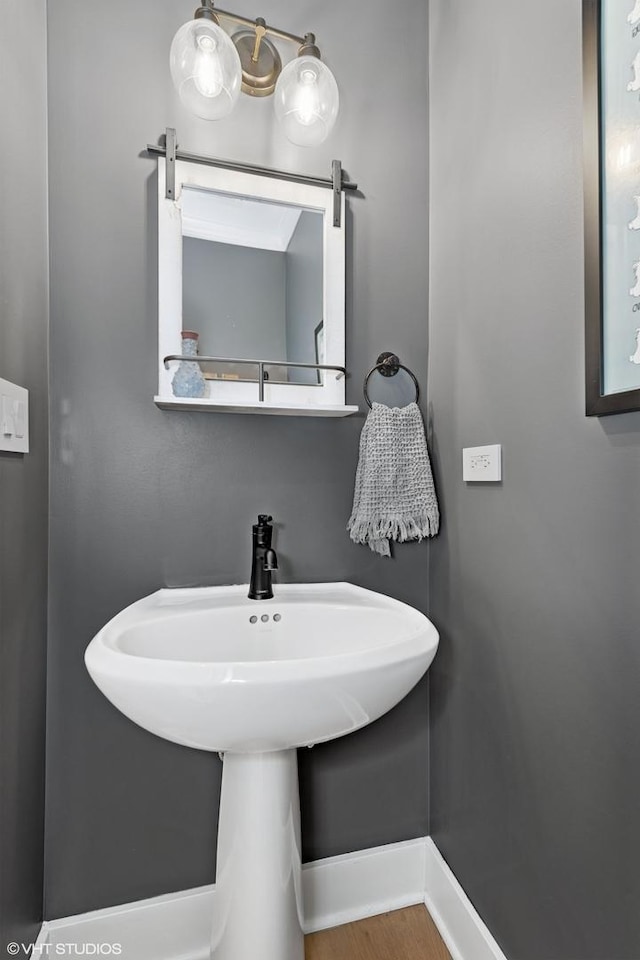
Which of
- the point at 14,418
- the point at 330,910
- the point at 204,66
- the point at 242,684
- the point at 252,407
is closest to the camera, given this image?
the point at 242,684

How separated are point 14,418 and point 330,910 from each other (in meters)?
1.38

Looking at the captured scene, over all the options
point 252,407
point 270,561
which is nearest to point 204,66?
point 252,407

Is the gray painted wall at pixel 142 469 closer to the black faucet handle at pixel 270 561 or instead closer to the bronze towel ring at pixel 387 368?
the bronze towel ring at pixel 387 368

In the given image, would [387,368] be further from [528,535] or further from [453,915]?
[453,915]

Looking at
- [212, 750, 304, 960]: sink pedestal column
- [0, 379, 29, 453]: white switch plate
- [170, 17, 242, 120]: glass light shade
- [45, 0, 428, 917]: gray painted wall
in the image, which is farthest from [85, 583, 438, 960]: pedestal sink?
[170, 17, 242, 120]: glass light shade

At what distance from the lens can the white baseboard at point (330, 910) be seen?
110 cm

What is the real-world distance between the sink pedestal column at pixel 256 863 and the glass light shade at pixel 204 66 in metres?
1.36

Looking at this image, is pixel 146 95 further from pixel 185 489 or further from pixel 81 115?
pixel 185 489

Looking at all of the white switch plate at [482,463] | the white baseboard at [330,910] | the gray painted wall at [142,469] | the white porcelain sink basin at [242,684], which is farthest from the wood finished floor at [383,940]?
the white switch plate at [482,463]

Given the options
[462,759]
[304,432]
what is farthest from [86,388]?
[462,759]

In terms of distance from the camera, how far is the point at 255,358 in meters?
1.22

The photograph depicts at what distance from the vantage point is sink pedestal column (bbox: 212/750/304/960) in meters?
0.94

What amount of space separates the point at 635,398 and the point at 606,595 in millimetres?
306

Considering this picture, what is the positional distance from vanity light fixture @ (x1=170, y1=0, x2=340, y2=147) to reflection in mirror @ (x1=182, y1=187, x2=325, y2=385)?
176 millimetres
